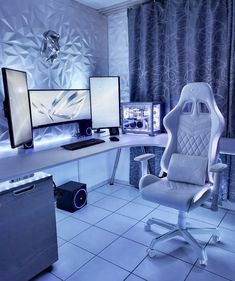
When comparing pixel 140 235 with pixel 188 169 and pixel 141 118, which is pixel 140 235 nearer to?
pixel 188 169

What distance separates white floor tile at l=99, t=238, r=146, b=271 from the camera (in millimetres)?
1766

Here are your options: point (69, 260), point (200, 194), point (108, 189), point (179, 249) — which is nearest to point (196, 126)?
point (200, 194)

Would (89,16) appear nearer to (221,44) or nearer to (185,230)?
(221,44)

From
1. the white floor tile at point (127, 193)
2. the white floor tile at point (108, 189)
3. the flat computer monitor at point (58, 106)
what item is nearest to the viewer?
the flat computer monitor at point (58, 106)

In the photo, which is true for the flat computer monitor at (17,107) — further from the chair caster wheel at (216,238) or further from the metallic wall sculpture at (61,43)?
the chair caster wheel at (216,238)

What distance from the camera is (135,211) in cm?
255

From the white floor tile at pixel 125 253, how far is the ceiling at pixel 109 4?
2.51 m

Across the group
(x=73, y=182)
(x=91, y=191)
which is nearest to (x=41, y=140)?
(x=73, y=182)

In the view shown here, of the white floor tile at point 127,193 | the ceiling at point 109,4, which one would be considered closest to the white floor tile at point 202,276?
the white floor tile at point 127,193

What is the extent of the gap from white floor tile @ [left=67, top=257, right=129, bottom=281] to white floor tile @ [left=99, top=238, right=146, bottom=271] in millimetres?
53

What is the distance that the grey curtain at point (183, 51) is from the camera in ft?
7.72

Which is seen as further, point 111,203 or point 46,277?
point 111,203

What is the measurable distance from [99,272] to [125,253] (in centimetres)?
27

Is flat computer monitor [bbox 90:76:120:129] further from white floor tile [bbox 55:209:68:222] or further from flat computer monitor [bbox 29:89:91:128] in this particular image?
white floor tile [bbox 55:209:68:222]
